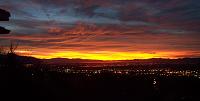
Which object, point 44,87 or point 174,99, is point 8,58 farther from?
point 174,99

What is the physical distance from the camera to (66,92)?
2378 centimetres

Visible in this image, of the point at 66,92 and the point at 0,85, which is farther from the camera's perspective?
the point at 66,92

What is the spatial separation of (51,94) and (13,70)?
2.85m

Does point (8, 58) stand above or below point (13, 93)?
above

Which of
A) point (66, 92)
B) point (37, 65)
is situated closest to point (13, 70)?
point (37, 65)

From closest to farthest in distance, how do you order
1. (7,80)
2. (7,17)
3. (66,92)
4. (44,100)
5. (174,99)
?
1. (7,17)
2. (7,80)
3. (44,100)
4. (66,92)
5. (174,99)

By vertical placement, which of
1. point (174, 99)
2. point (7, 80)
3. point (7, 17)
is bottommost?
point (174, 99)

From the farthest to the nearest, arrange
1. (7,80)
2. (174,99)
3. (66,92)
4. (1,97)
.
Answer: (174,99)
(66,92)
(7,80)
(1,97)

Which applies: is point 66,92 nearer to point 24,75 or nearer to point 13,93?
point 24,75

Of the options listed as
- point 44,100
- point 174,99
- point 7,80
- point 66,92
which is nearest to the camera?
point 7,80

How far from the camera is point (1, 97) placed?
1450 cm

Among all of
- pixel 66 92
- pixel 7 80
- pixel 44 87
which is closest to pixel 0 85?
pixel 7 80

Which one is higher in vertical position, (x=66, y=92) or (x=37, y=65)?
(x=37, y=65)

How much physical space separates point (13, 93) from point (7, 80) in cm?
72
